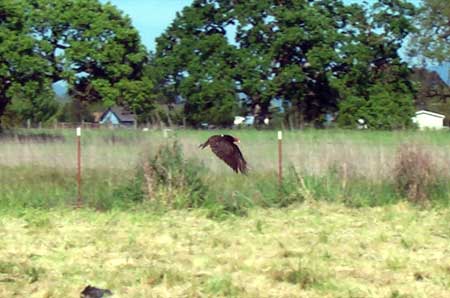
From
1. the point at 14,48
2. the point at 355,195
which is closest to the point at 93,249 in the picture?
the point at 355,195

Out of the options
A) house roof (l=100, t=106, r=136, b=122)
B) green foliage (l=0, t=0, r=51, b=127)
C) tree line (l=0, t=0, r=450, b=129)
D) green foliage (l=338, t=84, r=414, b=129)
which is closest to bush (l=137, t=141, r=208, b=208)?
green foliage (l=0, t=0, r=51, b=127)

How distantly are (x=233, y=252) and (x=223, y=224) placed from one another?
208 cm

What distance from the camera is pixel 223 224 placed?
11.0 m

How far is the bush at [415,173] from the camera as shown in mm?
12773

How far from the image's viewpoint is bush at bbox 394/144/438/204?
12.8 meters

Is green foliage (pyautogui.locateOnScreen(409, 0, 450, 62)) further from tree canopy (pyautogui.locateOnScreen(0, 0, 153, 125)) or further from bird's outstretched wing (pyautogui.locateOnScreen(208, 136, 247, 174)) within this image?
bird's outstretched wing (pyautogui.locateOnScreen(208, 136, 247, 174))

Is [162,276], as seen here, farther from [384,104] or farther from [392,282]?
[384,104]

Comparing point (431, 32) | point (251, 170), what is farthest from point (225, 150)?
point (431, 32)

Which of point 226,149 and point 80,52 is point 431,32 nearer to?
point 80,52

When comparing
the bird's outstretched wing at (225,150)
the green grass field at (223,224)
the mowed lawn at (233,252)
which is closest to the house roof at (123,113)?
the green grass field at (223,224)

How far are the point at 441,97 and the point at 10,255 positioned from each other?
4584cm

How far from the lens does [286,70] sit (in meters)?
41.5

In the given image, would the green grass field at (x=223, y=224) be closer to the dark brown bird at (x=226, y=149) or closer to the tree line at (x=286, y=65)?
the dark brown bird at (x=226, y=149)

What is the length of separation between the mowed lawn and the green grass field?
19 millimetres
